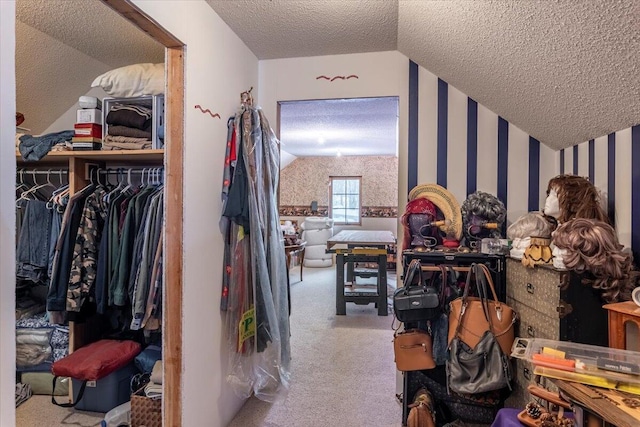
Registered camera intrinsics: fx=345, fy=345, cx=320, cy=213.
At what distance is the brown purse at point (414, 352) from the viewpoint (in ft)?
6.35

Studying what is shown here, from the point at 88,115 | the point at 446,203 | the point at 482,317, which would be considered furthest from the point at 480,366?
the point at 88,115

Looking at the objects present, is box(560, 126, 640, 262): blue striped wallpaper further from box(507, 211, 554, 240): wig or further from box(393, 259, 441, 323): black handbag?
box(393, 259, 441, 323): black handbag

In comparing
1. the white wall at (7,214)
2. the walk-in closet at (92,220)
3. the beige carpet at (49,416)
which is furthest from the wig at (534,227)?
the beige carpet at (49,416)

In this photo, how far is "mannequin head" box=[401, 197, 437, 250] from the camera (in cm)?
218

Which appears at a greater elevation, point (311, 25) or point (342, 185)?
point (311, 25)

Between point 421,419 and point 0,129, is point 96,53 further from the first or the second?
point 421,419

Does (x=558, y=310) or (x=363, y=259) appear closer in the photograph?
(x=558, y=310)

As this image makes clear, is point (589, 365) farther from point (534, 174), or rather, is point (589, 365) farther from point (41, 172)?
point (41, 172)

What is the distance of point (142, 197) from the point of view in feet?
6.76

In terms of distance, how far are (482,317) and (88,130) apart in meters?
2.59

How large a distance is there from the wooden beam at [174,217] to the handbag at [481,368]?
1376 millimetres

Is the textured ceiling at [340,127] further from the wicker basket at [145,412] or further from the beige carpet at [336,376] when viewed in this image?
the wicker basket at [145,412]

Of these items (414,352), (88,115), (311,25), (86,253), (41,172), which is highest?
(311,25)

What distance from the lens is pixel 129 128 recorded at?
2.17 meters
